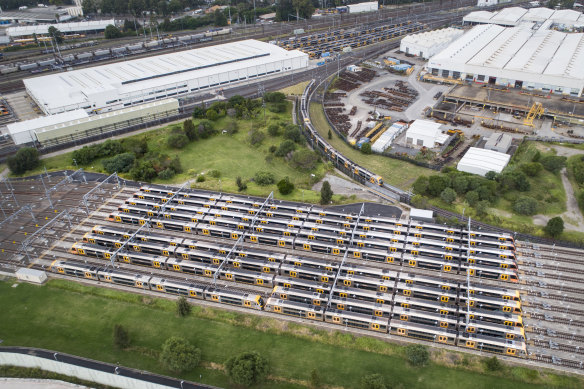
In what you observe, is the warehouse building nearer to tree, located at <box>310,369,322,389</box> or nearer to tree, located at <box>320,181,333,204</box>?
tree, located at <box>320,181,333,204</box>

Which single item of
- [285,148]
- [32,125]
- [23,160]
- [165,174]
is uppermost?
[32,125]

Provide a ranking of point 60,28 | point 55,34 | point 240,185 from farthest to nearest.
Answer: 1. point 60,28
2. point 55,34
3. point 240,185

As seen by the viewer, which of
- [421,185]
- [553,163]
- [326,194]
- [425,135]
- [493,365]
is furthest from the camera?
[425,135]

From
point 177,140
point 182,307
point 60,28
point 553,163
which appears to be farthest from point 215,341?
point 60,28

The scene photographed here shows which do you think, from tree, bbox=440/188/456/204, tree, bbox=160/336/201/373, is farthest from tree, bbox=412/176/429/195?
tree, bbox=160/336/201/373

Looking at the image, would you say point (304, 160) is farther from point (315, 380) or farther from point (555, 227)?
point (315, 380)

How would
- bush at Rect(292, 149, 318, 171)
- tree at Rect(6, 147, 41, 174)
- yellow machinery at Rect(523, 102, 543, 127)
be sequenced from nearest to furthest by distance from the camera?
bush at Rect(292, 149, 318, 171), tree at Rect(6, 147, 41, 174), yellow machinery at Rect(523, 102, 543, 127)
